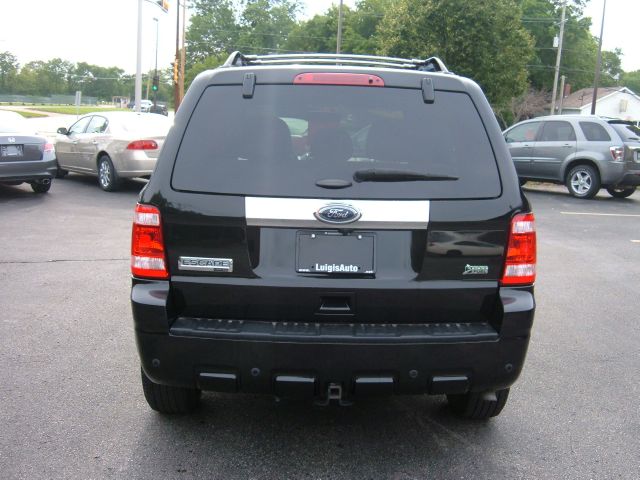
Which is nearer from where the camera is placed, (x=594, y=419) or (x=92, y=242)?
(x=594, y=419)

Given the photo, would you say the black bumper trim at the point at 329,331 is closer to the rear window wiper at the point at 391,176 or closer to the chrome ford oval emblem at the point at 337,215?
the chrome ford oval emblem at the point at 337,215

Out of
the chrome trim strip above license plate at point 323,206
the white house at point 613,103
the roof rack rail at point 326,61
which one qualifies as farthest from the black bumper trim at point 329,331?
the white house at point 613,103

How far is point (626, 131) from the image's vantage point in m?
14.0

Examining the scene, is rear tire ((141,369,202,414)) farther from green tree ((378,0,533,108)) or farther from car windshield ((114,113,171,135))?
green tree ((378,0,533,108))

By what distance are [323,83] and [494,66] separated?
91.9 ft

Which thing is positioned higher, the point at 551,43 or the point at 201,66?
the point at 551,43

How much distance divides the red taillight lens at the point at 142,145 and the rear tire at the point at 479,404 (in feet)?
32.8

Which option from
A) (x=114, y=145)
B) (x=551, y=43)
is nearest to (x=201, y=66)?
(x=551, y=43)

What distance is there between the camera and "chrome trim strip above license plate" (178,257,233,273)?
9.46ft

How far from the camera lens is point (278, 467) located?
3098 mm

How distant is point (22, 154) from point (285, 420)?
9451mm

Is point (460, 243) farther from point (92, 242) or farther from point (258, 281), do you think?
point (92, 242)

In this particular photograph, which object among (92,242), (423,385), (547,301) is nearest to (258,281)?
(423,385)

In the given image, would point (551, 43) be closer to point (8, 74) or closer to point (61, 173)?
point (61, 173)
